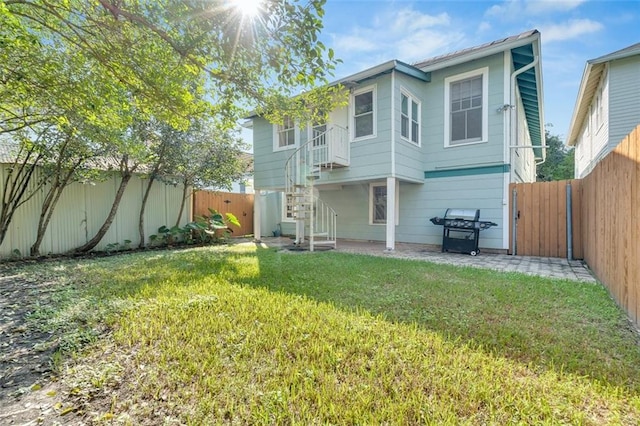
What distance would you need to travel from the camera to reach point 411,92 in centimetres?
807

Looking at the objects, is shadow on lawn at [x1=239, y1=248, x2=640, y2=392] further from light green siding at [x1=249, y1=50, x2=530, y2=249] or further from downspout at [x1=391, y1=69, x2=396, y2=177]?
light green siding at [x1=249, y1=50, x2=530, y2=249]

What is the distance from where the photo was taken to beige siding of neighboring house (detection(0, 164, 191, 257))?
A: 6.54 m

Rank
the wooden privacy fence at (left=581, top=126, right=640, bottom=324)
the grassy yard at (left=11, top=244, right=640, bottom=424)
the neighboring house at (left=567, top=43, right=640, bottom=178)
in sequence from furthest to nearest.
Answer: the neighboring house at (left=567, top=43, right=640, bottom=178) < the wooden privacy fence at (left=581, top=126, right=640, bottom=324) < the grassy yard at (left=11, top=244, right=640, bottom=424)

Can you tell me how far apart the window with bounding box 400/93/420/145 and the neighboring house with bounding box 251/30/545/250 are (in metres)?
0.03

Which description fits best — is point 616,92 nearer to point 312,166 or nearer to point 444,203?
point 444,203

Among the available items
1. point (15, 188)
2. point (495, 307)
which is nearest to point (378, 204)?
point (495, 307)

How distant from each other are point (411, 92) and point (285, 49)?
17.2ft

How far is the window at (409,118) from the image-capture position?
7895 mm

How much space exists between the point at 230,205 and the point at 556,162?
2659cm

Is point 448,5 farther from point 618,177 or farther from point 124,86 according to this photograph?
point 124,86

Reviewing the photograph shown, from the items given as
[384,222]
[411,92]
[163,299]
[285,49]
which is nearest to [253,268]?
[163,299]

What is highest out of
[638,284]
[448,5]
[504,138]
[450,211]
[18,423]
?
[448,5]

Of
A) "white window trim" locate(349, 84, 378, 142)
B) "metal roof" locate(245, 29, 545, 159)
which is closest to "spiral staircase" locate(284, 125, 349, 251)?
"white window trim" locate(349, 84, 378, 142)

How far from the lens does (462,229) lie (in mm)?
7359
